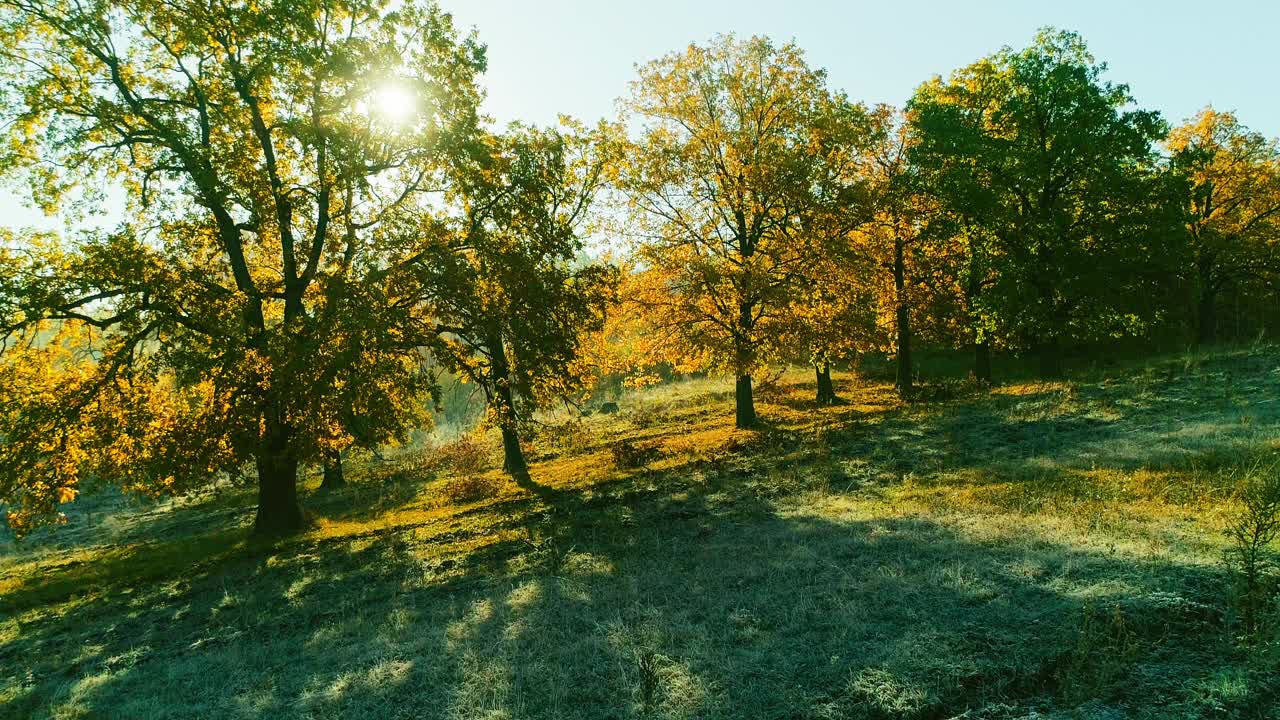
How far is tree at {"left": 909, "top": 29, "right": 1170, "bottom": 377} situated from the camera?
2547cm

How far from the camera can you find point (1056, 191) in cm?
2744

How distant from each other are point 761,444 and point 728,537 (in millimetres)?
10372

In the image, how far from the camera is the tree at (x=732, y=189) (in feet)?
74.6

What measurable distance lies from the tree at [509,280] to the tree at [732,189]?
560cm

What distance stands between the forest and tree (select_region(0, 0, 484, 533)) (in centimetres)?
12

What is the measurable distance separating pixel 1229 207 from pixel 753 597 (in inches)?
1972

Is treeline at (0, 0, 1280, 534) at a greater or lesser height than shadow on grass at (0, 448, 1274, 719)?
greater

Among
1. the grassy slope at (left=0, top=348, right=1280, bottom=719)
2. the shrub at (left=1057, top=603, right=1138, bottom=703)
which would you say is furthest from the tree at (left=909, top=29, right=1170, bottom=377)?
the shrub at (left=1057, top=603, right=1138, bottom=703)

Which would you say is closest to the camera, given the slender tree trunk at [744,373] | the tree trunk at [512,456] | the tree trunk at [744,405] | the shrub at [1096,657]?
the shrub at [1096,657]

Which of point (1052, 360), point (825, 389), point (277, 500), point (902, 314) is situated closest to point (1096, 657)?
point (277, 500)

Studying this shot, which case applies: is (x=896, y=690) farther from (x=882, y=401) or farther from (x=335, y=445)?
(x=882, y=401)

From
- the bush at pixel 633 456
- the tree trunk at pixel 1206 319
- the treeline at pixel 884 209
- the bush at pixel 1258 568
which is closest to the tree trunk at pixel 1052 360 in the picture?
the treeline at pixel 884 209

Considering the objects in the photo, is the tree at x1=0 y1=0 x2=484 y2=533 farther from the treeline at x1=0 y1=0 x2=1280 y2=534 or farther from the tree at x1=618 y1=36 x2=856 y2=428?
the tree at x1=618 y1=36 x2=856 y2=428

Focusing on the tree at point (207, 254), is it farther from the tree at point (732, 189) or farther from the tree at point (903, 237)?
the tree at point (903, 237)
